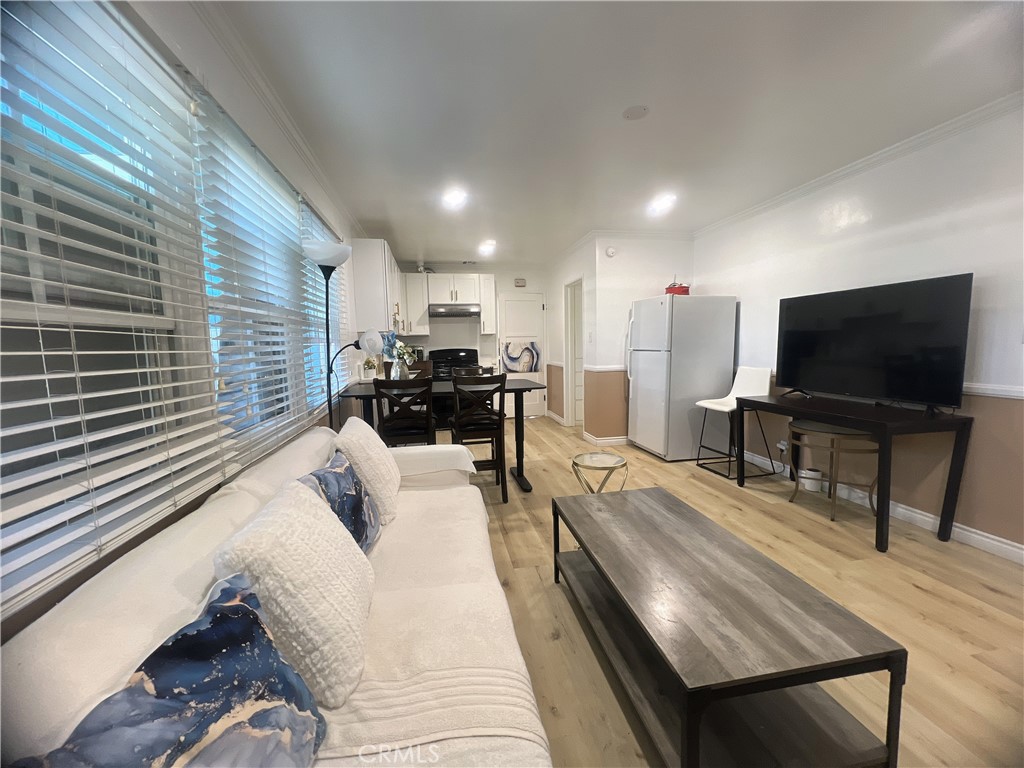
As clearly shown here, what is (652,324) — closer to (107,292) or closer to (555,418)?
(555,418)

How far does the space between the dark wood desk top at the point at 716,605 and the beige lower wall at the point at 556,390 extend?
12.9 feet

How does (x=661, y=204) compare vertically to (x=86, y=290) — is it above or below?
above

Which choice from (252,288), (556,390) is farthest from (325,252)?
(556,390)

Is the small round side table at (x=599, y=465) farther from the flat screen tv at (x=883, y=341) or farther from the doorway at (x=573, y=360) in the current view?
the doorway at (x=573, y=360)

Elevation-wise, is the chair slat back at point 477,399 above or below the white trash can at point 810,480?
above

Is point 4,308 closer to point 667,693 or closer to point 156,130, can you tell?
point 156,130

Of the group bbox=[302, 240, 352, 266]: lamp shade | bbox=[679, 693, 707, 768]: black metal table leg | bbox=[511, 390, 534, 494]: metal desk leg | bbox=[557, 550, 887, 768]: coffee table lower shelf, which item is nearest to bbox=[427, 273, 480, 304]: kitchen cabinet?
bbox=[511, 390, 534, 494]: metal desk leg

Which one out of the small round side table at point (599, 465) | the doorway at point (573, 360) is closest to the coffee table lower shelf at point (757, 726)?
the small round side table at point (599, 465)

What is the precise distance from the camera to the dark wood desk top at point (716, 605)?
3.03ft

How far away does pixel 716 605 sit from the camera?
44.3 inches

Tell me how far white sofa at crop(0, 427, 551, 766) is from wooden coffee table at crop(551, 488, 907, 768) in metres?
0.41

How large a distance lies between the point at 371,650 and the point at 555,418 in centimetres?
515

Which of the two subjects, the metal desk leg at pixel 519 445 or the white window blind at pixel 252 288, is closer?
the white window blind at pixel 252 288

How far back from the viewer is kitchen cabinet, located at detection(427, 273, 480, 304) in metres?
5.43
